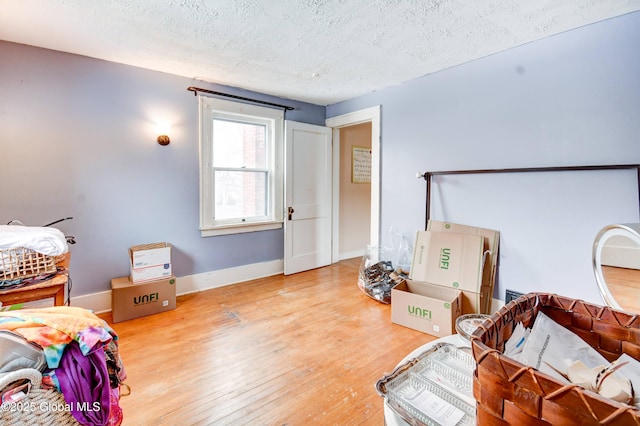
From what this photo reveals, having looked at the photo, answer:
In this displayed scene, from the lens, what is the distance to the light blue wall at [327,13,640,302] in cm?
213

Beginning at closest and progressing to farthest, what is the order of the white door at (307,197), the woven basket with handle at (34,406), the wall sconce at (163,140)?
the woven basket with handle at (34,406) → the wall sconce at (163,140) → the white door at (307,197)

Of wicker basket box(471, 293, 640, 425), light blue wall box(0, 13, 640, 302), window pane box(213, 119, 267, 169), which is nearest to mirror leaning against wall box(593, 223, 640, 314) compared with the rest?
wicker basket box(471, 293, 640, 425)

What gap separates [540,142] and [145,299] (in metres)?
3.82

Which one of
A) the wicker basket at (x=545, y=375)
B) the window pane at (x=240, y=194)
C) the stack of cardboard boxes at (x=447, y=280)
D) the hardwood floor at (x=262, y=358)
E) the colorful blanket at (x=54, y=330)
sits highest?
the window pane at (x=240, y=194)

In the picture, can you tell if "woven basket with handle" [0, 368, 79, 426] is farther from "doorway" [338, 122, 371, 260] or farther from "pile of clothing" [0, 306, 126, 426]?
"doorway" [338, 122, 371, 260]

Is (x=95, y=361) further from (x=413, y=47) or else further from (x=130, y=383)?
(x=413, y=47)

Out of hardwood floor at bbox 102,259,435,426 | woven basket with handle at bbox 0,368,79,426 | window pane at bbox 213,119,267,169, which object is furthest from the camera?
window pane at bbox 213,119,267,169

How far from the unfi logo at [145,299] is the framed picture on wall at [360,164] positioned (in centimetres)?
345

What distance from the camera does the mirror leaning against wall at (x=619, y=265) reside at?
1.13 metres

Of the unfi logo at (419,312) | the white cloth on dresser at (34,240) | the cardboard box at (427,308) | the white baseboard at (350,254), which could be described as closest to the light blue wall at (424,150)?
the cardboard box at (427,308)

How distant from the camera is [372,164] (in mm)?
3836

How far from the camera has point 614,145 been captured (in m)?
2.14

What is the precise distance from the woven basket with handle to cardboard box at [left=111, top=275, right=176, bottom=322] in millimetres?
2190

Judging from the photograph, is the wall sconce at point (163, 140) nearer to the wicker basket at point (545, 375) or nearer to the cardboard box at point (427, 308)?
the cardboard box at point (427, 308)
